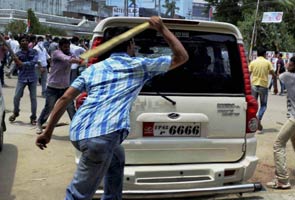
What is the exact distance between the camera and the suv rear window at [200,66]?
4709 millimetres

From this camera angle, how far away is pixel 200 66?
4844mm

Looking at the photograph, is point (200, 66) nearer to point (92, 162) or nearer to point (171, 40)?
point (171, 40)

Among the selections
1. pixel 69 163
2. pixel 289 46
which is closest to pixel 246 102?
pixel 69 163

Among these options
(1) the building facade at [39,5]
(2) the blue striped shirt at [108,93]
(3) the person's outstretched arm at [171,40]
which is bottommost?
(1) the building facade at [39,5]

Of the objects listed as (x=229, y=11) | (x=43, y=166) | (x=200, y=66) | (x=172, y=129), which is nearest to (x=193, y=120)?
(x=172, y=129)

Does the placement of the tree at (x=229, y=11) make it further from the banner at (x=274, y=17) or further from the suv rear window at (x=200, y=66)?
the suv rear window at (x=200, y=66)

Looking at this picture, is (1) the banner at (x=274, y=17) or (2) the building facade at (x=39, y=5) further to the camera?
(2) the building facade at (x=39, y=5)

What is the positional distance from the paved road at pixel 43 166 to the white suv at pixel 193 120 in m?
0.73

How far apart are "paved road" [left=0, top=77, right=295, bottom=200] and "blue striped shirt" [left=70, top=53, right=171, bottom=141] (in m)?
2.15

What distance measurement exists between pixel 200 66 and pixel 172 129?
709 millimetres

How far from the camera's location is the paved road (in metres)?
5.53

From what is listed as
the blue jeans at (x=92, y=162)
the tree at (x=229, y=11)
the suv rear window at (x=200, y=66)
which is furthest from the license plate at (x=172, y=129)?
the tree at (x=229, y=11)

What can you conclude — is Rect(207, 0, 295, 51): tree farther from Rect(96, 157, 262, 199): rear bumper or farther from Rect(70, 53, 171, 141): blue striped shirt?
Rect(70, 53, 171, 141): blue striped shirt

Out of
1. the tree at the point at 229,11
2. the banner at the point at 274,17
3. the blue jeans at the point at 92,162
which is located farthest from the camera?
the tree at the point at 229,11
